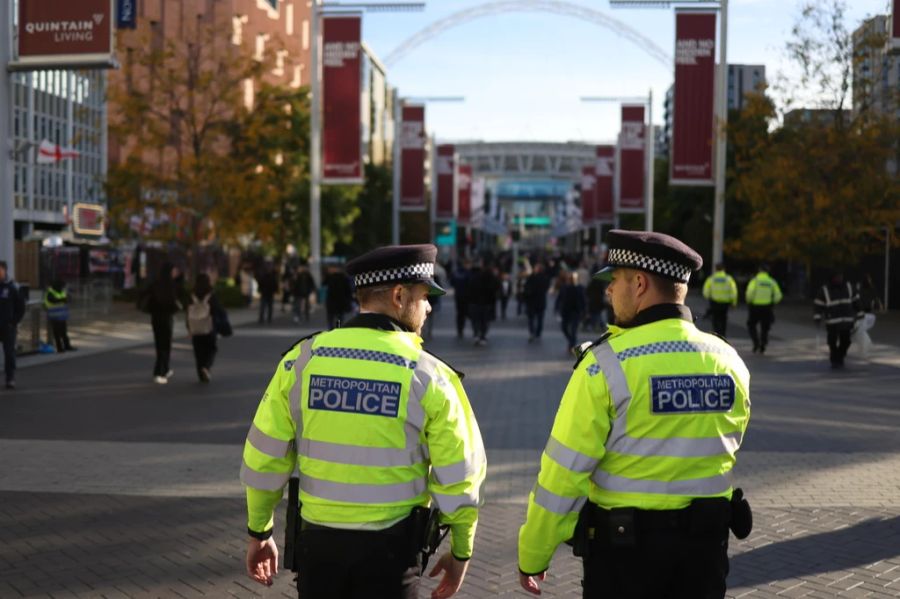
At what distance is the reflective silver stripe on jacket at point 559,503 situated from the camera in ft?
11.1

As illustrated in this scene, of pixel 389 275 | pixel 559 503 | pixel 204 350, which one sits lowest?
pixel 204 350

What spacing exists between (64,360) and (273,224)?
1481 centimetres

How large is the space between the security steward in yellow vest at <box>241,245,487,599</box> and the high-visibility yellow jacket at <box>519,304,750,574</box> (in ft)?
0.88

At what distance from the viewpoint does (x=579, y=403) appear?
11.1ft

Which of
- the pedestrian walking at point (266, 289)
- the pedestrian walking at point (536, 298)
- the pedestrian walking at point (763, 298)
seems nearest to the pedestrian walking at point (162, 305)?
the pedestrian walking at point (536, 298)

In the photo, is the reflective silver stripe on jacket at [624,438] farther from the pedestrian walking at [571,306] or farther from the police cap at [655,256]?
the pedestrian walking at [571,306]

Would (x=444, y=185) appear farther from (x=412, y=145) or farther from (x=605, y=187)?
(x=412, y=145)

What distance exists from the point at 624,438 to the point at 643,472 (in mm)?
115

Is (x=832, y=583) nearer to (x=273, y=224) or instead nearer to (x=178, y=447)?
(x=178, y=447)

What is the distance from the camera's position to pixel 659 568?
3.33m

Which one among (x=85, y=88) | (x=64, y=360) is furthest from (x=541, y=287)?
(x=85, y=88)

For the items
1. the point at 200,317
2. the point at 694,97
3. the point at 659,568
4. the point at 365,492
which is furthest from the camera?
the point at 694,97

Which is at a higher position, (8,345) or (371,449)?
(371,449)

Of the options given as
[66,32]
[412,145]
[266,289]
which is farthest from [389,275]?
[412,145]
